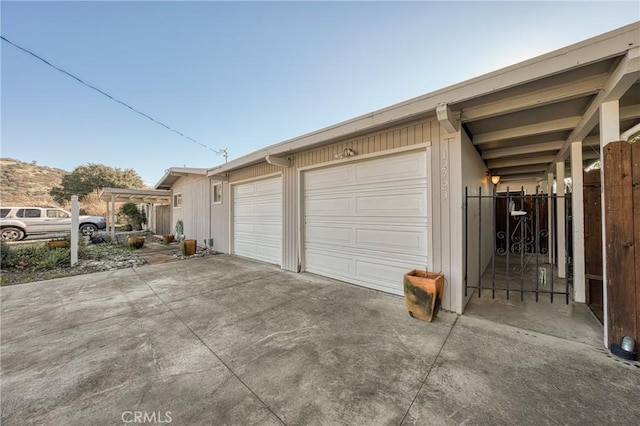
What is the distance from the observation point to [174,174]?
33.2ft

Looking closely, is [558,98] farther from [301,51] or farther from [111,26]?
[111,26]

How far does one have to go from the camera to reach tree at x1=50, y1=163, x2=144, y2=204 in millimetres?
22703

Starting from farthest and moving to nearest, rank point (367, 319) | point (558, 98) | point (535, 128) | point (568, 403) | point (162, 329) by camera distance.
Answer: point (535, 128) < point (367, 319) < point (162, 329) < point (558, 98) < point (568, 403)

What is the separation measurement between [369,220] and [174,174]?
969cm

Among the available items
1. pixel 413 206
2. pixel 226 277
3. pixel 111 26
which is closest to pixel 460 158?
pixel 413 206

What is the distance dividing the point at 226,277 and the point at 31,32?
6135 millimetres

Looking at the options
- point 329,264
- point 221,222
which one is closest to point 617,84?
point 329,264

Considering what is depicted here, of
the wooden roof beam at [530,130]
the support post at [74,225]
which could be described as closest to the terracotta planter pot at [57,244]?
the support post at [74,225]

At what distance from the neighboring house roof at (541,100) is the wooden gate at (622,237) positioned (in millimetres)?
658

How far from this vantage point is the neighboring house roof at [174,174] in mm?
8294

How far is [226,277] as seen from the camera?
15.9ft

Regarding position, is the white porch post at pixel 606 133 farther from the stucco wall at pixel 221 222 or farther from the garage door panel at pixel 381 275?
the stucco wall at pixel 221 222

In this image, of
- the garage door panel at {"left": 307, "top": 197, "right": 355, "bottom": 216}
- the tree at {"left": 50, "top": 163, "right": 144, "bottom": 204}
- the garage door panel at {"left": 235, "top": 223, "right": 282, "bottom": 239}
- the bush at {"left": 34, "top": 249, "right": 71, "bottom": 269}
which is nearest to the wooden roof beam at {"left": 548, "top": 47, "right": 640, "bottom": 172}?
the garage door panel at {"left": 307, "top": 197, "right": 355, "bottom": 216}

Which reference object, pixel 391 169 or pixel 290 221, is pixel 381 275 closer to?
pixel 391 169
